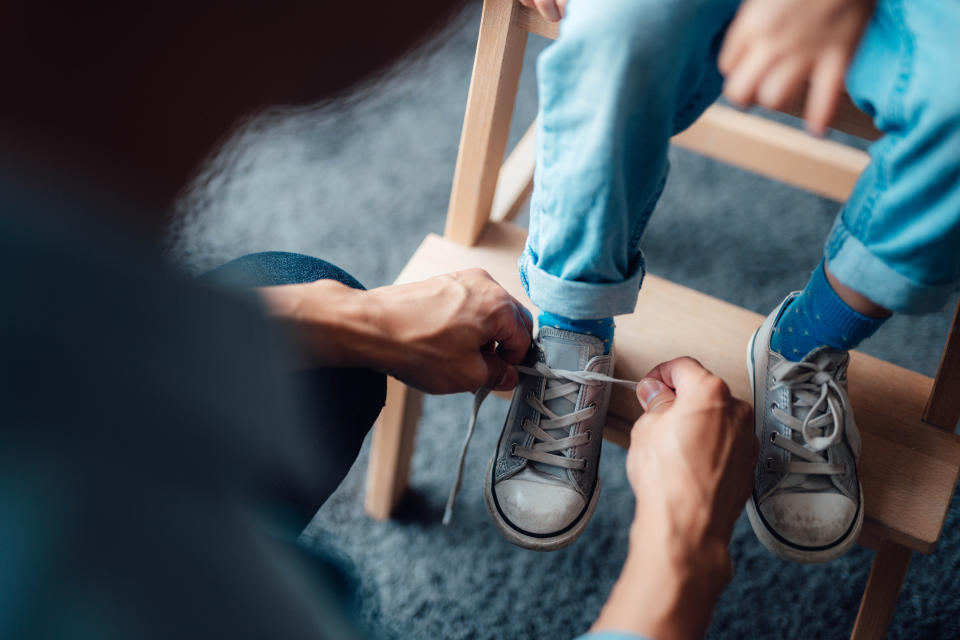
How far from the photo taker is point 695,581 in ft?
1.63

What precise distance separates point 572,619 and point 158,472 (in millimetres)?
661

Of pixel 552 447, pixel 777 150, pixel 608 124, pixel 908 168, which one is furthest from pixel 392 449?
pixel 777 150

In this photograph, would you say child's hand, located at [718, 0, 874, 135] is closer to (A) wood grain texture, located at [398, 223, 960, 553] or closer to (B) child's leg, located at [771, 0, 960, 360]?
(B) child's leg, located at [771, 0, 960, 360]

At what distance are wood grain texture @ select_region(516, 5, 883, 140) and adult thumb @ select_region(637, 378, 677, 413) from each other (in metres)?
0.24

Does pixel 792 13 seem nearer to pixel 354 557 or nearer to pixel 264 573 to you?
pixel 264 573

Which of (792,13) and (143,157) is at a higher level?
(792,13)

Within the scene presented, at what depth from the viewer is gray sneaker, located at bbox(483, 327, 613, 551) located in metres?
0.68

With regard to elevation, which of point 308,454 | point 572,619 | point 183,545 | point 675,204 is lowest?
point 572,619

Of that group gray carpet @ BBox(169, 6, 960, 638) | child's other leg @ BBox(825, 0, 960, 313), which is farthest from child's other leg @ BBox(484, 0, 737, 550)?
gray carpet @ BBox(169, 6, 960, 638)

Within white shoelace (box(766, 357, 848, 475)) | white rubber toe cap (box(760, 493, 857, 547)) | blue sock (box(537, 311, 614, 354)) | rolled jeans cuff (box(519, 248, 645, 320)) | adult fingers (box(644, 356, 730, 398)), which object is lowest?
white rubber toe cap (box(760, 493, 857, 547))

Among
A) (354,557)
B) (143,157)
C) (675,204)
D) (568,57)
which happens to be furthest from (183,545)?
(675,204)

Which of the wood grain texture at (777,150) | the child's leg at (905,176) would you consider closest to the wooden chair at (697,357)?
the child's leg at (905,176)

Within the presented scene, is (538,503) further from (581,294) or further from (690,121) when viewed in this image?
(690,121)

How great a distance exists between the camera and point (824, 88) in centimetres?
51
